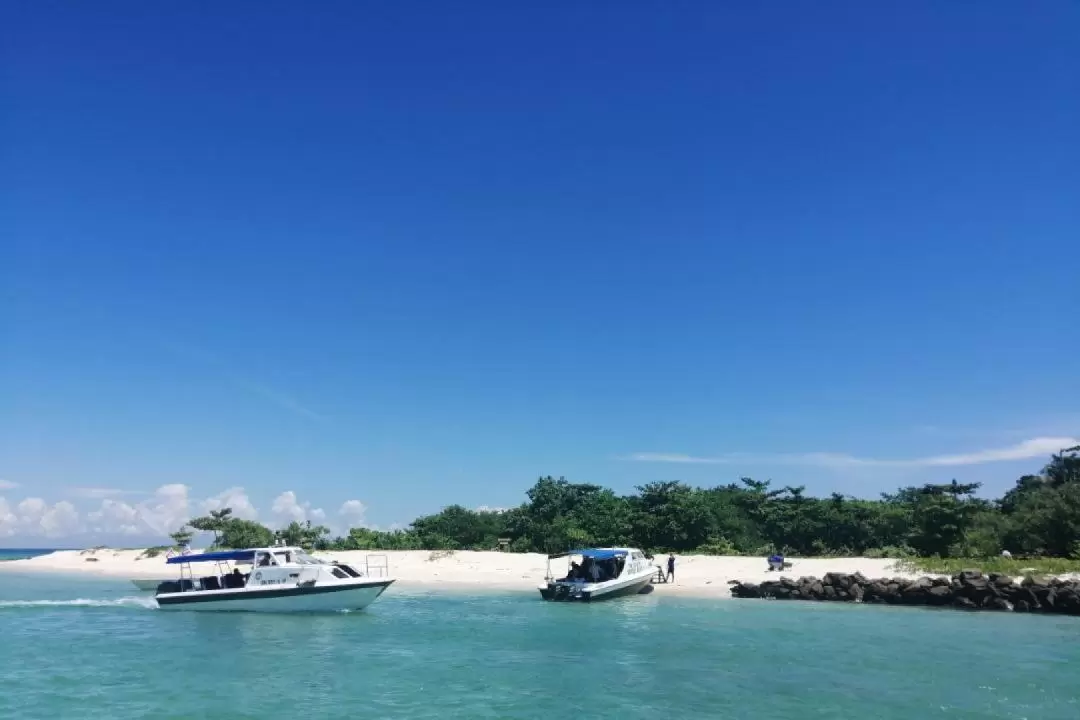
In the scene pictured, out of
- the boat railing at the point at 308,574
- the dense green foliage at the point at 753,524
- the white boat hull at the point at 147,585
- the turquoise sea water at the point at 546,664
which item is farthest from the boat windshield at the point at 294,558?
the white boat hull at the point at 147,585

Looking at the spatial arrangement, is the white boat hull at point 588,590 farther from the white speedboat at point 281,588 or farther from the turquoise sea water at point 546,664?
the white speedboat at point 281,588

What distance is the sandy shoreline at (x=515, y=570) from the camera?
42406mm

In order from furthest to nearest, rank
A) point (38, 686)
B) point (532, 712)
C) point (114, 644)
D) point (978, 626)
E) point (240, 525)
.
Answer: point (240, 525) → point (978, 626) → point (114, 644) → point (38, 686) → point (532, 712)

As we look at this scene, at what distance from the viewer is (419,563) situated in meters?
55.1

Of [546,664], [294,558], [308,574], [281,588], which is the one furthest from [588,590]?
[546,664]

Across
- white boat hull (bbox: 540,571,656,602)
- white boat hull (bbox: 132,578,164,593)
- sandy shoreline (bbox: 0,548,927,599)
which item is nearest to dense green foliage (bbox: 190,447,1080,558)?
sandy shoreline (bbox: 0,548,927,599)

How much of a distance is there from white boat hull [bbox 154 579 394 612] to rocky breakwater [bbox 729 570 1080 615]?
18252 mm

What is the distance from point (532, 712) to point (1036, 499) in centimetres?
3998

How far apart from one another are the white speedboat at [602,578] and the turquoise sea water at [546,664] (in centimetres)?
259

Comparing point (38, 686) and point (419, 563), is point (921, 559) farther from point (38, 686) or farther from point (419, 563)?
point (38, 686)

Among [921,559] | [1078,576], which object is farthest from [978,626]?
[921,559]

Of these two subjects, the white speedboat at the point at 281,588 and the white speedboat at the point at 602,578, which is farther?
Result: the white speedboat at the point at 602,578

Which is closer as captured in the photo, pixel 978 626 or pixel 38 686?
pixel 38 686

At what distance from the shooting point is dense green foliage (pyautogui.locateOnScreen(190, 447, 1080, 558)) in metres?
43.1
